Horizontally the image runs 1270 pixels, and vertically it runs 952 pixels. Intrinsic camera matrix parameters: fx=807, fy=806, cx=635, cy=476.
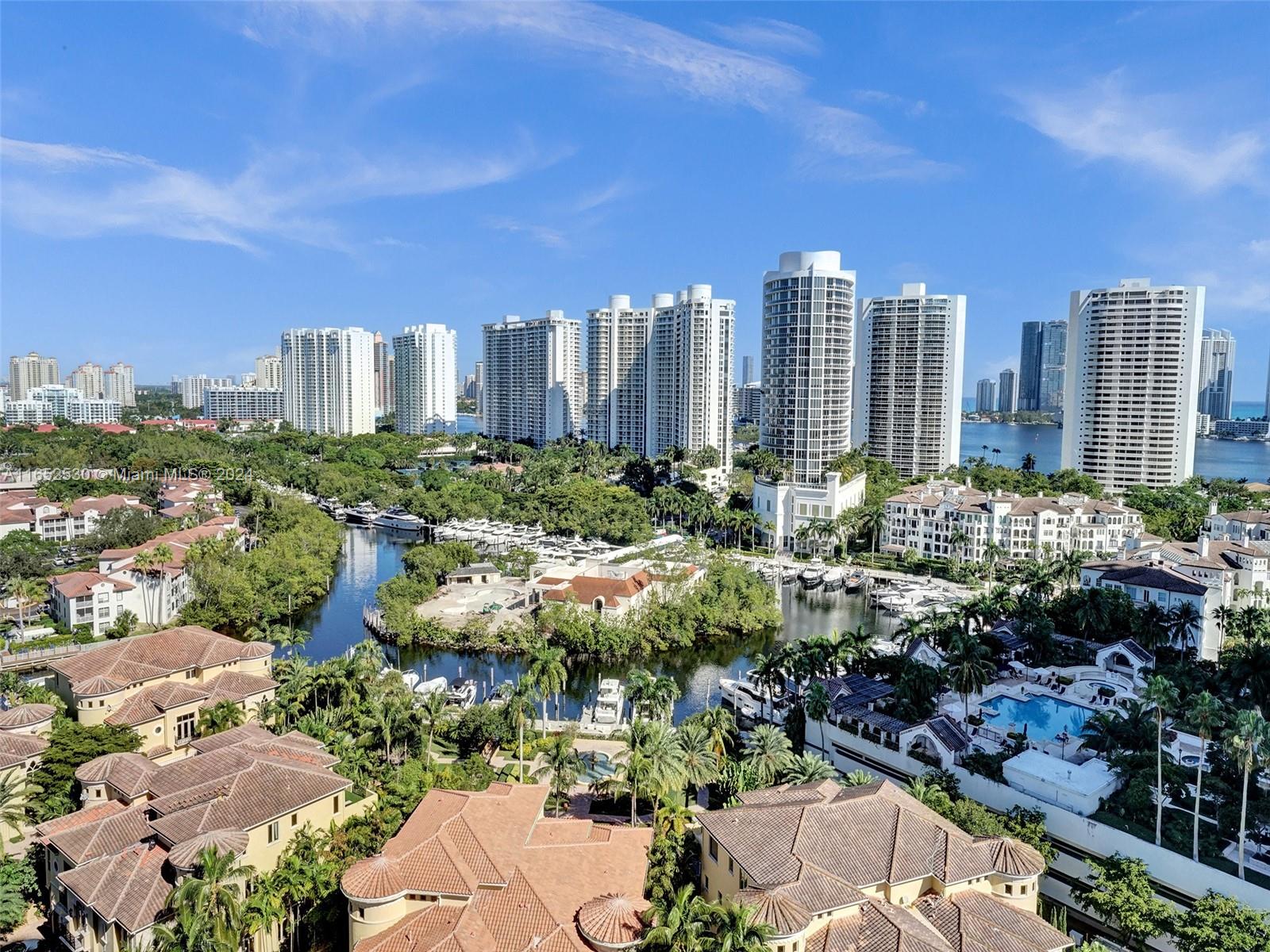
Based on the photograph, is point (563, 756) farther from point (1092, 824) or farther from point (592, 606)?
point (592, 606)

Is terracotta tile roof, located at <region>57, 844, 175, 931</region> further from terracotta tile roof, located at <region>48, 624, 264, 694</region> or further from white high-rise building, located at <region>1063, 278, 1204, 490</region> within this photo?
white high-rise building, located at <region>1063, 278, 1204, 490</region>

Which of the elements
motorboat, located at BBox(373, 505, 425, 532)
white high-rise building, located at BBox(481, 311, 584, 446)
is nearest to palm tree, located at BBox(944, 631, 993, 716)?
motorboat, located at BBox(373, 505, 425, 532)

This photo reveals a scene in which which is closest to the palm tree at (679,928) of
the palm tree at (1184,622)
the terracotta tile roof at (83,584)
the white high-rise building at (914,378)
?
the palm tree at (1184,622)

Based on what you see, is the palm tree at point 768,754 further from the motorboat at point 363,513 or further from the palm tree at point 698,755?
the motorboat at point 363,513

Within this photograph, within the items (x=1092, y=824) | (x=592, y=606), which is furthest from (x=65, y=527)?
(x=1092, y=824)

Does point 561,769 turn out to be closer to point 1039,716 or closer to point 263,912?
point 263,912

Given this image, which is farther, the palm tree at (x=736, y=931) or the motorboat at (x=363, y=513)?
the motorboat at (x=363, y=513)
